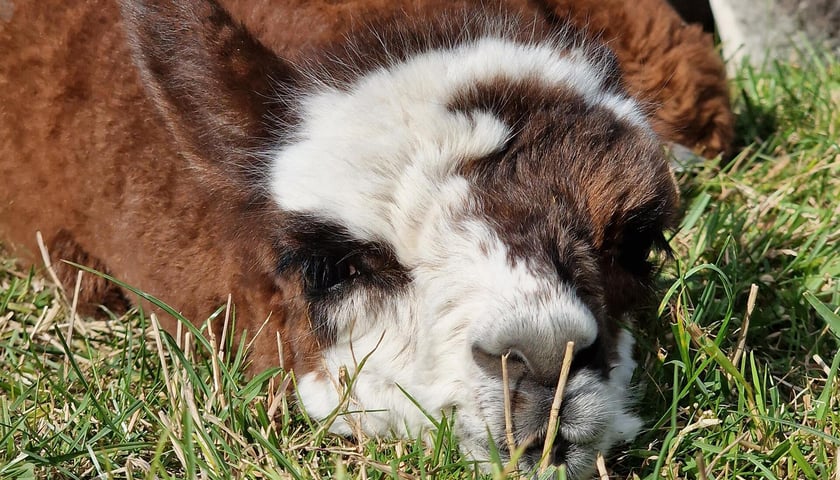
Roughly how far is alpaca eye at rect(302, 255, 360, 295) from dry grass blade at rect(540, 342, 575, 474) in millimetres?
600

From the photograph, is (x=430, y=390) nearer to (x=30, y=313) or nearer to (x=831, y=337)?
(x=831, y=337)

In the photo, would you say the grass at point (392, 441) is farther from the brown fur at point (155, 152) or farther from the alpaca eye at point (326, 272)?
the alpaca eye at point (326, 272)

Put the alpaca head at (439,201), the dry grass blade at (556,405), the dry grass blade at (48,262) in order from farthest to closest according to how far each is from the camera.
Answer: the dry grass blade at (48,262), the alpaca head at (439,201), the dry grass blade at (556,405)

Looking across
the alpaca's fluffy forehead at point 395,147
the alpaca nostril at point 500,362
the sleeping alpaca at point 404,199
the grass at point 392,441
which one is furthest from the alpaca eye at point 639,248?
the alpaca nostril at point 500,362

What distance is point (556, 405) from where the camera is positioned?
6.82 ft

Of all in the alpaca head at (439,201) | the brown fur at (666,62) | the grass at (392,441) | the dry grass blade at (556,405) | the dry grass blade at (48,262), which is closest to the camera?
the dry grass blade at (556,405)

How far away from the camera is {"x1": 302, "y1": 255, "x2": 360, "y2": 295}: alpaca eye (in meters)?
2.39

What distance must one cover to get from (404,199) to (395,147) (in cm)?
12

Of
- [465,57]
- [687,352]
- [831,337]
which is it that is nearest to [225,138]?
[465,57]

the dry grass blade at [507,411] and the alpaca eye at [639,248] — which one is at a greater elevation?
the alpaca eye at [639,248]

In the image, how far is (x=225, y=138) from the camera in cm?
249

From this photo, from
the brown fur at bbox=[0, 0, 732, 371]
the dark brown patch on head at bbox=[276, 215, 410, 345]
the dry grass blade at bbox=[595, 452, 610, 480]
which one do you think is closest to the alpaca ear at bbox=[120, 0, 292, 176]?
the brown fur at bbox=[0, 0, 732, 371]

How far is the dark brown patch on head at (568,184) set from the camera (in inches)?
89.0

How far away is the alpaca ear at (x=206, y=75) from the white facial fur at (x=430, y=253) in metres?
0.13
